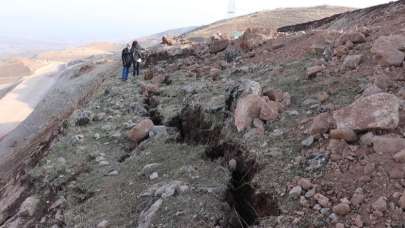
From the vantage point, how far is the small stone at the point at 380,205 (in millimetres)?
4797

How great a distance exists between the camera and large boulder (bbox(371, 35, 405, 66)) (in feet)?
25.3

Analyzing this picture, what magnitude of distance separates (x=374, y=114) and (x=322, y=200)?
1282mm

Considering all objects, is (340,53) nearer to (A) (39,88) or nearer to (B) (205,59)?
(B) (205,59)

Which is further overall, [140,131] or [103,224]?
[140,131]

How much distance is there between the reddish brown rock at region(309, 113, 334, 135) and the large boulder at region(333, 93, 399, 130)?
1.18ft

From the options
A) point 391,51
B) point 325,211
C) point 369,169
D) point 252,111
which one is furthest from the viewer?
point 391,51

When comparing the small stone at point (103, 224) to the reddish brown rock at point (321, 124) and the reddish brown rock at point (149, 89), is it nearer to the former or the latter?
the reddish brown rock at point (321, 124)

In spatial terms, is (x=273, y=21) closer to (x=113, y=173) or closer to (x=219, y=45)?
(x=219, y=45)

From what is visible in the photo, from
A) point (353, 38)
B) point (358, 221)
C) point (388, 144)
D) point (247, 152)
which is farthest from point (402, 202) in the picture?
point (353, 38)

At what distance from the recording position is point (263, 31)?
1672 centimetres

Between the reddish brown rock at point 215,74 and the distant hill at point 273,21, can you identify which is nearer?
the reddish brown rock at point 215,74

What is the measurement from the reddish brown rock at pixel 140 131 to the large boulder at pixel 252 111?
2.39 m

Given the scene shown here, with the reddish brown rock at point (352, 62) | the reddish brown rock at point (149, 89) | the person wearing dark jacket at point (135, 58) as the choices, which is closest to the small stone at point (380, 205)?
the reddish brown rock at point (352, 62)

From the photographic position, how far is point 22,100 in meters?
37.4
